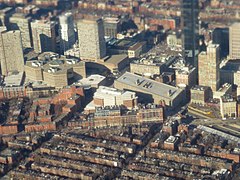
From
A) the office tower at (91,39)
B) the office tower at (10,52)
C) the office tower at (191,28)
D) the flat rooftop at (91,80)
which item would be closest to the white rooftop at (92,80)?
the flat rooftop at (91,80)

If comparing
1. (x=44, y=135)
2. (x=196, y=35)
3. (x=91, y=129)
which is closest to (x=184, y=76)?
(x=196, y=35)

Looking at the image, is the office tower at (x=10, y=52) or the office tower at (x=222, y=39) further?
the office tower at (x=10, y=52)

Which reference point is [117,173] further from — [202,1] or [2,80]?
[202,1]

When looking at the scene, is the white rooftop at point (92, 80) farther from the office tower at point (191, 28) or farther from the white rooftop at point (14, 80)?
the office tower at point (191, 28)

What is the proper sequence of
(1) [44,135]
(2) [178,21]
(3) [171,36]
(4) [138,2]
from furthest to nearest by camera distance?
1. (4) [138,2]
2. (2) [178,21]
3. (3) [171,36]
4. (1) [44,135]

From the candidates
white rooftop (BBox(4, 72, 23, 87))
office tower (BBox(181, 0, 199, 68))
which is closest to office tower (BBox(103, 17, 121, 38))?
white rooftop (BBox(4, 72, 23, 87))


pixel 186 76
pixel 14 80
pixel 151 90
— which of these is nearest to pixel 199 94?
pixel 186 76

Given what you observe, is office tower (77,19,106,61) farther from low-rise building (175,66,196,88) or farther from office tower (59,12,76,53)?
low-rise building (175,66,196,88)
